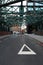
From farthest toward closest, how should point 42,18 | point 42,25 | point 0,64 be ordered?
1. point 42,25
2. point 42,18
3. point 0,64

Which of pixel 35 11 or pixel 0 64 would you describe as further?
pixel 35 11

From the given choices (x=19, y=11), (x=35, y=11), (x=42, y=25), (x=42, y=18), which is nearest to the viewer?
(x=19, y=11)

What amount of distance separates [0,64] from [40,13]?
71.5 metres

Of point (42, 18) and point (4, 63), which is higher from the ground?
point (4, 63)

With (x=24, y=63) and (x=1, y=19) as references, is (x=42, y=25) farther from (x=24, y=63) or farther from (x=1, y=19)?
(x=24, y=63)

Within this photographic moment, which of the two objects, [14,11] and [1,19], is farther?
[1,19]

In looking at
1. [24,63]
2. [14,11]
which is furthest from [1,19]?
[24,63]

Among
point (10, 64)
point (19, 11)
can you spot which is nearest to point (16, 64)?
point (10, 64)

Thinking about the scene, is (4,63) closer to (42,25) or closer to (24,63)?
(24,63)

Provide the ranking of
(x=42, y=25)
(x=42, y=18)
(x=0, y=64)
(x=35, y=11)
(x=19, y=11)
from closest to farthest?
(x=0, y=64)
(x=19, y=11)
(x=35, y=11)
(x=42, y=18)
(x=42, y=25)

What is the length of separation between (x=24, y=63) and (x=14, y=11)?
66.5 meters

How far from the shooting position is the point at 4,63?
11.2 metres


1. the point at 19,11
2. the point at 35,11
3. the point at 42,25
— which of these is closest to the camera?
the point at 19,11

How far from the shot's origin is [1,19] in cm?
8456
